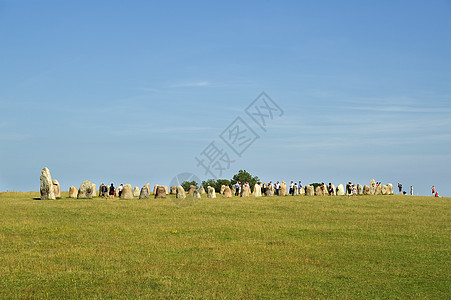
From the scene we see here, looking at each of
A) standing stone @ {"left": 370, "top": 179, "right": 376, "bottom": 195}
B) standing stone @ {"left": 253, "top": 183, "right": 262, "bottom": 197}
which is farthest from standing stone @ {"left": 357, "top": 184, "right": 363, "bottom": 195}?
standing stone @ {"left": 253, "top": 183, "right": 262, "bottom": 197}

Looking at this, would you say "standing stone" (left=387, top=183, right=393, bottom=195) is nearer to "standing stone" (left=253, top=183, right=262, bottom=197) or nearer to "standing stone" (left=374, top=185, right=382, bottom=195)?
"standing stone" (left=374, top=185, right=382, bottom=195)

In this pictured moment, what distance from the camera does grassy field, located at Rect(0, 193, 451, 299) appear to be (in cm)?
1595

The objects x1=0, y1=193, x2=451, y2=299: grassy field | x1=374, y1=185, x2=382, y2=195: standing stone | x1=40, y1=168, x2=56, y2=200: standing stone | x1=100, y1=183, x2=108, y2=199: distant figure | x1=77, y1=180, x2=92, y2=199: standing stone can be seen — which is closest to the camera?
x1=0, y1=193, x2=451, y2=299: grassy field

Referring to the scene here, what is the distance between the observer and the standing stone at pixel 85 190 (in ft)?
157

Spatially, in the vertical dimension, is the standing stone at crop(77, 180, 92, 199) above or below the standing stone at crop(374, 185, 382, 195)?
below

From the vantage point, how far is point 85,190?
158ft

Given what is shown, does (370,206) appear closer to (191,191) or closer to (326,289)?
(191,191)

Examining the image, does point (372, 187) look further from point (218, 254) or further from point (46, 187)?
point (218, 254)

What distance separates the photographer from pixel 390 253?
22266 mm

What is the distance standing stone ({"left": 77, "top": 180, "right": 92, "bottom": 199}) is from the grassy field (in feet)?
35.0

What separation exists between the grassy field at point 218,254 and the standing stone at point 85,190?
1066cm

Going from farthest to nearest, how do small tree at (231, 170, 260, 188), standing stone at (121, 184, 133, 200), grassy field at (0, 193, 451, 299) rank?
small tree at (231, 170, 260, 188)
standing stone at (121, 184, 133, 200)
grassy field at (0, 193, 451, 299)

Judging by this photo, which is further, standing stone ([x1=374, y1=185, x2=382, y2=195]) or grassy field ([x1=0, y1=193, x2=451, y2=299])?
standing stone ([x1=374, y1=185, x2=382, y2=195])

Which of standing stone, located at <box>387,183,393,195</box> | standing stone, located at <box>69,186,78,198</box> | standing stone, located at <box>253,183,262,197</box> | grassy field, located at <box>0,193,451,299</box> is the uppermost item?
standing stone, located at <box>387,183,393,195</box>
